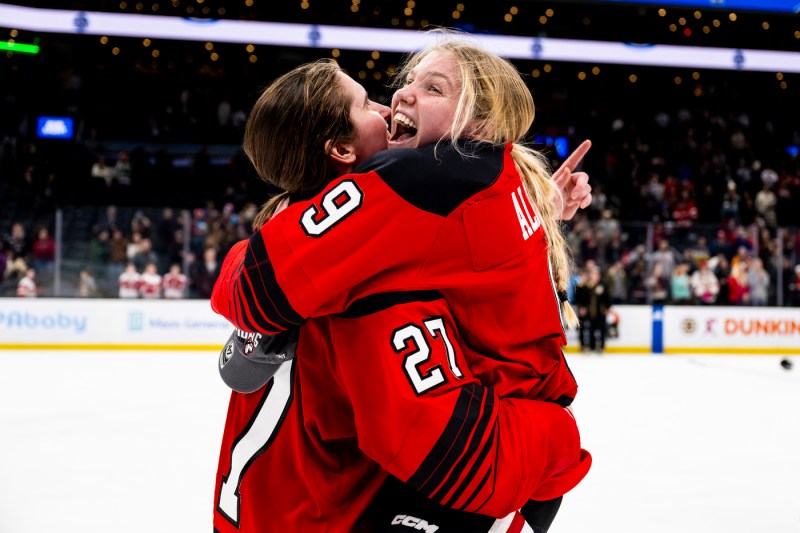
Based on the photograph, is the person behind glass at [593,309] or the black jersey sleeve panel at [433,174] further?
the person behind glass at [593,309]

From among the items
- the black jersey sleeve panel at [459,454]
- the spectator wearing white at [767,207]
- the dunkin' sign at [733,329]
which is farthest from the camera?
the spectator wearing white at [767,207]

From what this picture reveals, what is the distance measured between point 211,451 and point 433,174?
401 cm

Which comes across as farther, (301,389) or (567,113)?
(567,113)

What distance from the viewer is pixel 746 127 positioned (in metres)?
19.2

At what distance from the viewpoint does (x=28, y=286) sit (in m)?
10.8

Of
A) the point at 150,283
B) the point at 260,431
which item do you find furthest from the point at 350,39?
the point at 260,431

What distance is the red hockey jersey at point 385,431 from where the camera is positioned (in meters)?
1.10

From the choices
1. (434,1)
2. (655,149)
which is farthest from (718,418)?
(655,149)

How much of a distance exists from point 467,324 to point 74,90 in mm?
16932

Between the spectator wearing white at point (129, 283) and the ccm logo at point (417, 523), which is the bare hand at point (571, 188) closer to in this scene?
the ccm logo at point (417, 523)

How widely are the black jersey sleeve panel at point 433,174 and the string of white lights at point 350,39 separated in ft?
42.0

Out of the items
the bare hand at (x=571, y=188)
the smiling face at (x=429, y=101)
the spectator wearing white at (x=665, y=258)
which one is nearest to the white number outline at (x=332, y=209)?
the smiling face at (x=429, y=101)

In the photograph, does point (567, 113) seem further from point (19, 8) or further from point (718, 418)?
point (718, 418)

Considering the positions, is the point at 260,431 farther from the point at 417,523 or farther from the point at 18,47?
the point at 18,47
